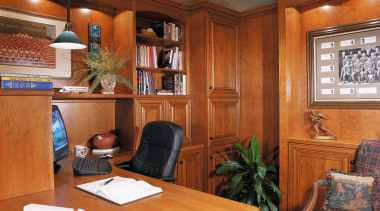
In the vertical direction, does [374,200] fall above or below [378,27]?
below

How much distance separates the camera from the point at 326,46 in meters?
3.20

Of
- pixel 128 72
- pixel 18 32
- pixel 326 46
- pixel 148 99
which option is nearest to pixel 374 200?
pixel 326 46

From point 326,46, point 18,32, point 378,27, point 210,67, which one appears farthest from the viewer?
point 210,67

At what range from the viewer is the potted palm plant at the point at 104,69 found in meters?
2.96

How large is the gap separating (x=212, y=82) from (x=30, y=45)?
6.70 feet

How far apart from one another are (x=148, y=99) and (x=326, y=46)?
203cm

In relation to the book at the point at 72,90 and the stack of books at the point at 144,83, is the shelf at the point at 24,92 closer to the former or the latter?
the book at the point at 72,90

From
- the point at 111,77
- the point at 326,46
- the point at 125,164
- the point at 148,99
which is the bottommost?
the point at 125,164

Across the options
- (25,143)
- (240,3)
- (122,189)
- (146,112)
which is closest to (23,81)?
(25,143)

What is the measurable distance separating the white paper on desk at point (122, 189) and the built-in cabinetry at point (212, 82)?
2039mm

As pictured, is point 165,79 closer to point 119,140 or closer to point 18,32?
point 119,140

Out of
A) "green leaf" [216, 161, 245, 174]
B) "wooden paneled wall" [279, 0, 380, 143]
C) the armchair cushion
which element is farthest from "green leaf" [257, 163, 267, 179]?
the armchair cushion

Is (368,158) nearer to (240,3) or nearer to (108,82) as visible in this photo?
(108,82)

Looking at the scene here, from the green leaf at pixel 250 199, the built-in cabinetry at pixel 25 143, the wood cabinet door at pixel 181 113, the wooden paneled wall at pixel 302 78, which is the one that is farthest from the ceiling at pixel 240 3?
the built-in cabinetry at pixel 25 143
